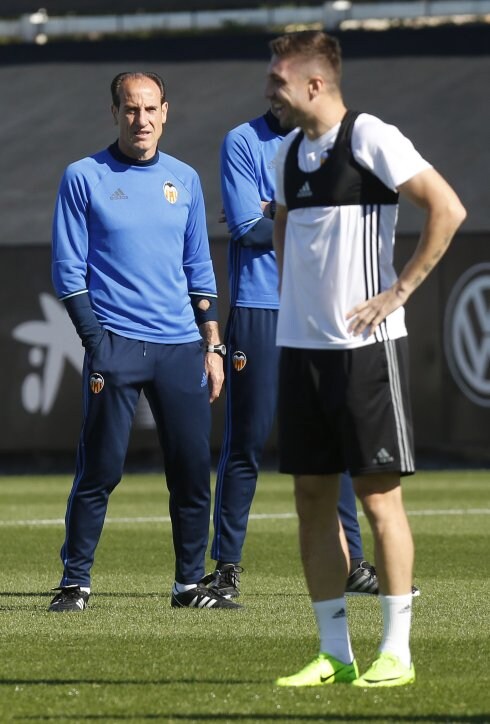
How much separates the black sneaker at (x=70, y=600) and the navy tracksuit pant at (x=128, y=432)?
3 centimetres

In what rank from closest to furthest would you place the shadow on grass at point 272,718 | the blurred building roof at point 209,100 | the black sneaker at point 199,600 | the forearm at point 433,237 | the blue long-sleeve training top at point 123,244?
the shadow on grass at point 272,718, the forearm at point 433,237, the blue long-sleeve training top at point 123,244, the black sneaker at point 199,600, the blurred building roof at point 209,100

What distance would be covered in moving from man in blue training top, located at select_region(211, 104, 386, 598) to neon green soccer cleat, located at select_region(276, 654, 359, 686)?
7.73 ft

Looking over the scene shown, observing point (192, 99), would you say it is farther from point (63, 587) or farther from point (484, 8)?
point (63, 587)

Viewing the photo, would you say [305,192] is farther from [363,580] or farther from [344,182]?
[363,580]

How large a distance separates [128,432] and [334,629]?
2.29 m

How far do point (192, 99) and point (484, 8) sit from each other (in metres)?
4.69

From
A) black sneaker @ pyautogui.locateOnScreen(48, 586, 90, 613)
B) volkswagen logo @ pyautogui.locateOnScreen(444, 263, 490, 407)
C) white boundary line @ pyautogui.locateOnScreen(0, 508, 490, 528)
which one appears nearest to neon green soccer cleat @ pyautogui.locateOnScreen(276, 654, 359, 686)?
black sneaker @ pyautogui.locateOnScreen(48, 586, 90, 613)

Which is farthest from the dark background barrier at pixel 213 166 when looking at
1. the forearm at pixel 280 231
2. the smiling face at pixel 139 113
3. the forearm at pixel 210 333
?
the forearm at pixel 280 231

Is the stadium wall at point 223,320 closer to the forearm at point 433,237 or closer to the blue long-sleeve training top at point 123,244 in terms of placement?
the blue long-sleeve training top at point 123,244

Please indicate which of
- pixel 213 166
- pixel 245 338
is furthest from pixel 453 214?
pixel 213 166

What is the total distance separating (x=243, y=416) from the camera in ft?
26.3

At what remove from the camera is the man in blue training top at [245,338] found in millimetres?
7902

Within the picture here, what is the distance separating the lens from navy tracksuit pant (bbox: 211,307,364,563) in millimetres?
7977

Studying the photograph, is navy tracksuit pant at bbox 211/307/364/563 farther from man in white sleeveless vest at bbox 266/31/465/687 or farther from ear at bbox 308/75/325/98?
ear at bbox 308/75/325/98
